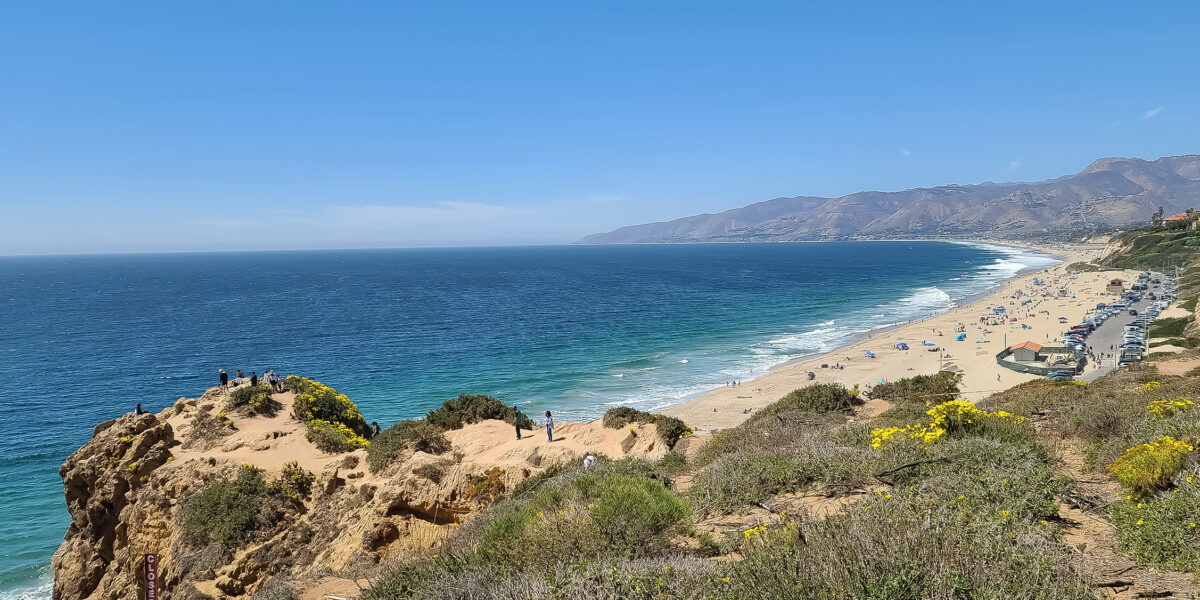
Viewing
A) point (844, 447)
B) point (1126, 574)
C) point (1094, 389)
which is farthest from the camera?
point (1094, 389)

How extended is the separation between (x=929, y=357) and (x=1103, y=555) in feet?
131

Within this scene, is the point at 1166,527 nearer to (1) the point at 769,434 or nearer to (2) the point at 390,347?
(1) the point at 769,434

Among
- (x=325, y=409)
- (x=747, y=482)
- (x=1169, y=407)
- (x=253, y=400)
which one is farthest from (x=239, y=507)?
(x=1169, y=407)

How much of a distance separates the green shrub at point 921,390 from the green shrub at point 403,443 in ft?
44.0

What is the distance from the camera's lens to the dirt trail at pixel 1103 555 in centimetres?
441

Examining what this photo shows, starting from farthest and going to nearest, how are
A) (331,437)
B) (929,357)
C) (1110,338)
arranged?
(1110,338), (929,357), (331,437)

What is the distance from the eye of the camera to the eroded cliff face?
1143 cm

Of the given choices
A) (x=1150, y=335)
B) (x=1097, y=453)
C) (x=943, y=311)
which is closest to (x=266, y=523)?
(x=1097, y=453)

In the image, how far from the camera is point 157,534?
42.7 feet

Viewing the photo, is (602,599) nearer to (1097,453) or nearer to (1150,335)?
(1097,453)

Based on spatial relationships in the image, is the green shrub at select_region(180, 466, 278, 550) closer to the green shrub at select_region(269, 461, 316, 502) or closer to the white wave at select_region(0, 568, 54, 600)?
the green shrub at select_region(269, 461, 316, 502)

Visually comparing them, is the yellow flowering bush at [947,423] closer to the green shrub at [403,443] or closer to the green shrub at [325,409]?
the green shrub at [403,443]

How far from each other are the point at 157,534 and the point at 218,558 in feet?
9.19

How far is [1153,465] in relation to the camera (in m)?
6.41
